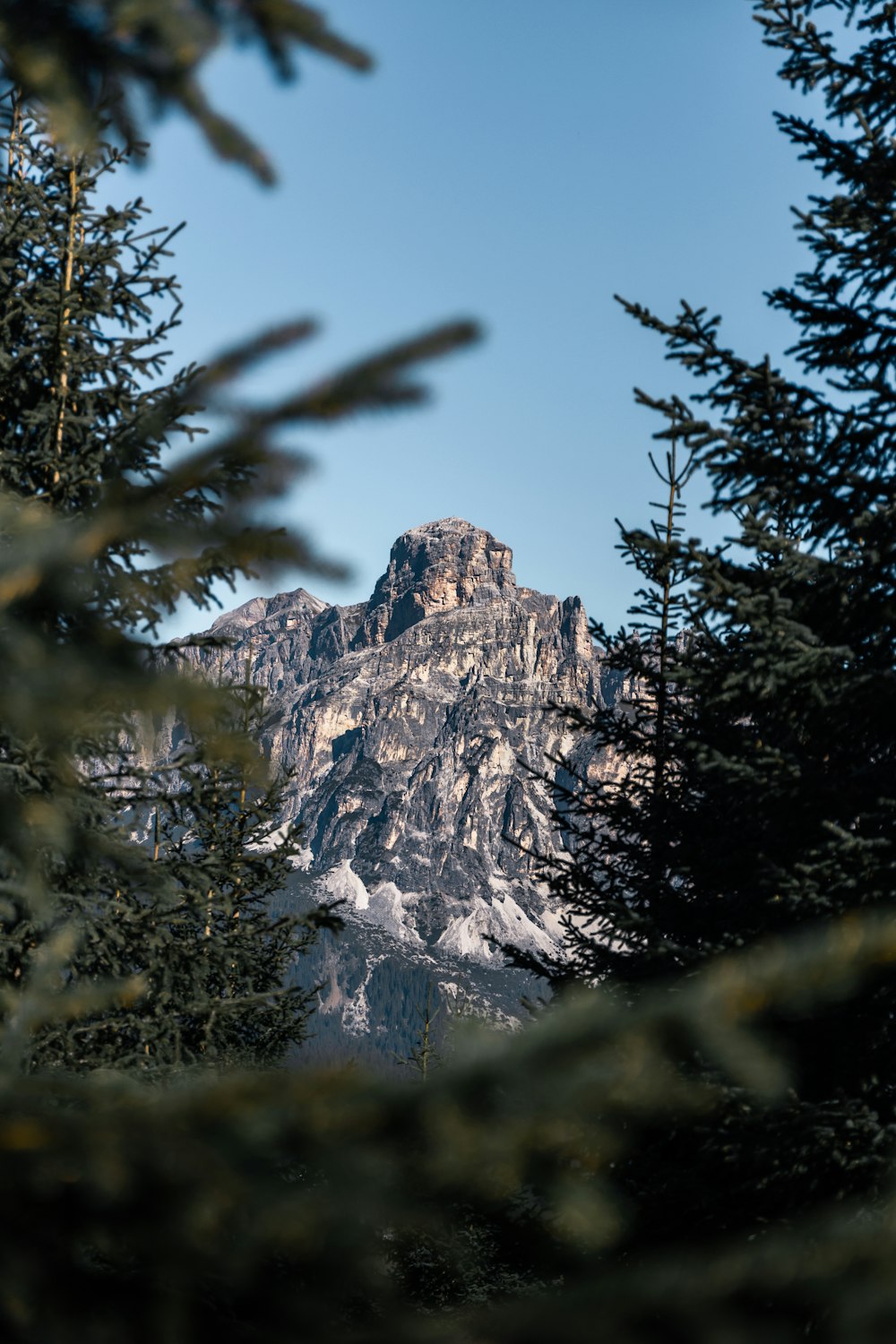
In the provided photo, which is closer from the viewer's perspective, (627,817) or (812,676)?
(812,676)

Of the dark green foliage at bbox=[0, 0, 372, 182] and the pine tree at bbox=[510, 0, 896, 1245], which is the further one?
the pine tree at bbox=[510, 0, 896, 1245]

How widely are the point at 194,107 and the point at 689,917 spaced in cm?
768

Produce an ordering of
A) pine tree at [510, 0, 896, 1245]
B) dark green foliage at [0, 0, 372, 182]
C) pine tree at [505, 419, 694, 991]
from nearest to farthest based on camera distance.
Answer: dark green foliage at [0, 0, 372, 182] → pine tree at [510, 0, 896, 1245] → pine tree at [505, 419, 694, 991]

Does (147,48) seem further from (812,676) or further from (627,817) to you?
(627,817)

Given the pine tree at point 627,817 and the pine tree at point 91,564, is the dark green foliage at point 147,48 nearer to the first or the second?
the pine tree at point 91,564

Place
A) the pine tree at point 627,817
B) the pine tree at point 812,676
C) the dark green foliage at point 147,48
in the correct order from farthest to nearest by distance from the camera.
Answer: the pine tree at point 627,817 → the pine tree at point 812,676 → the dark green foliage at point 147,48

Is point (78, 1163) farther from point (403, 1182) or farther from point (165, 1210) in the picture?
point (403, 1182)

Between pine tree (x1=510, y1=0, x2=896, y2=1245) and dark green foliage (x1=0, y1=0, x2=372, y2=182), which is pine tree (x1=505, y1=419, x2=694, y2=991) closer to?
pine tree (x1=510, y1=0, x2=896, y2=1245)

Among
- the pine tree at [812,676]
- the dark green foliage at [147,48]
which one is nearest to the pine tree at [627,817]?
the pine tree at [812,676]

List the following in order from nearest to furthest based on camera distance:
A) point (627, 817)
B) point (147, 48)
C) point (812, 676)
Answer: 1. point (147, 48)
2. point (812, 676)
3. point (627, 817)

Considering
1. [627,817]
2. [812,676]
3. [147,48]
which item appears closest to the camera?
[147,48]

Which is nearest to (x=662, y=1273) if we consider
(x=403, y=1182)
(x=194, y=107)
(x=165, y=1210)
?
(x=403, y=1182)

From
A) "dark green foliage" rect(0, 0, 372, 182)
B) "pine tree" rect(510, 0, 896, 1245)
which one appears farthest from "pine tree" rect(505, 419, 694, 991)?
"dark green foliage" rect(0, 0, 372, 182)

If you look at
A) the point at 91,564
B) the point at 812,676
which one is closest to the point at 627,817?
the point at 812,676
